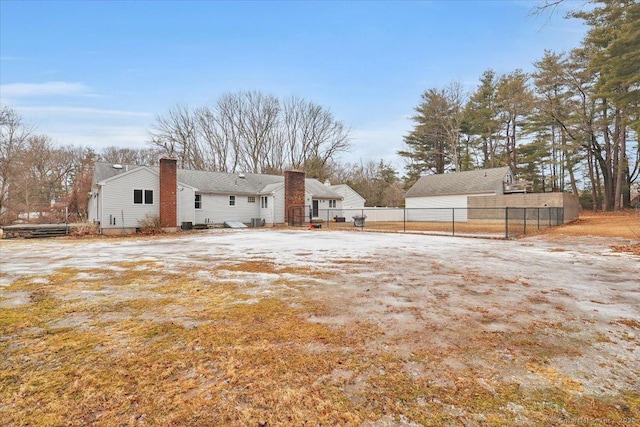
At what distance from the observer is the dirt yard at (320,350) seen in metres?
2.06

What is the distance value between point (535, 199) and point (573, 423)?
24583 mm

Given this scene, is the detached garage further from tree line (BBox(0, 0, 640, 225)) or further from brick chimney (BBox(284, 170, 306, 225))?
brick chimney (BBox(284, 170, 306, 225))

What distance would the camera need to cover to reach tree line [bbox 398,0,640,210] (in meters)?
22.5

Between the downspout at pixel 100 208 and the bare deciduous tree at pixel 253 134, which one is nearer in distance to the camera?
the downspout at pixel 100 208

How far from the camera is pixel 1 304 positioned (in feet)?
14.3

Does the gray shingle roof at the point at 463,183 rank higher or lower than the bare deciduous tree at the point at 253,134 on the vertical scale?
lower

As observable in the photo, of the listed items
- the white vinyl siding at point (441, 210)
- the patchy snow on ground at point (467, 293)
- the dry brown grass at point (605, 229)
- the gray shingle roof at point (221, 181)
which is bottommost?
the patchy snow on ground at point (467, 293)

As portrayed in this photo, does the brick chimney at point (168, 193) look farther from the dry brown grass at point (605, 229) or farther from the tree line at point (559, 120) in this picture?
the tree line at point (559, 120)

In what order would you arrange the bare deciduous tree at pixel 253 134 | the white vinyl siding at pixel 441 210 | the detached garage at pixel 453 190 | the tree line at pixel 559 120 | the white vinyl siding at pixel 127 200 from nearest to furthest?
1. the white vinyl siding at pixel 127 200
2. the tree line at pixel 559 120
3. the detached garage at pixel 453 190
4. the white vinyl siding at pixel 441 210
5. the bare deciduous tree at pixel 253 134

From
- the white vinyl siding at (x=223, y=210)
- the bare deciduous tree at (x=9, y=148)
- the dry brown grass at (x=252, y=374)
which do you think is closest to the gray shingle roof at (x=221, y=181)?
the white vinyl siding at (x=223, y=210)

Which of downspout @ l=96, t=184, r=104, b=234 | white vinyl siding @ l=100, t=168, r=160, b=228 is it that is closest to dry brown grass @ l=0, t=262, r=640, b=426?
downspout @ l=96, t=184, r=104, b=234

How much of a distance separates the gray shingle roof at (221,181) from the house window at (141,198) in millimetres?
1715

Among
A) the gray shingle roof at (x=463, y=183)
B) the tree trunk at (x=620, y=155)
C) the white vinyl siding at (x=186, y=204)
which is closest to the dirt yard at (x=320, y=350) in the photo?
the white vinyl siding at (x=186, y=204)

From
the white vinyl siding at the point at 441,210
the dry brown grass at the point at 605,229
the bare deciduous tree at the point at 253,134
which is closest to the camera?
the dry brown grass at the point at 605,229
